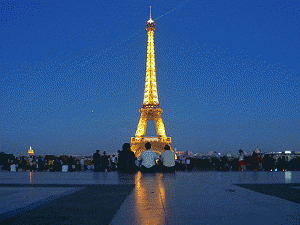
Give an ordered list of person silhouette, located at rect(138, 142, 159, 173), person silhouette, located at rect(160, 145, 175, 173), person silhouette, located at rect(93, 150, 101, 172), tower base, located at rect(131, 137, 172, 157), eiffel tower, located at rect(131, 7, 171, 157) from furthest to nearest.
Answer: eiffel tower, located at rect(131, 7, 171, 157) → tower base, located at rect(131, 137, 172, 157) → person silhouette, located at rect(93, 150, 101, 172) → person silhouette, located at rect(160, 145, 175, 173) → person silhouette, located at rect(138, 142, 159, 173)

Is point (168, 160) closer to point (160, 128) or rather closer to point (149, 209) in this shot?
point (149, 209)

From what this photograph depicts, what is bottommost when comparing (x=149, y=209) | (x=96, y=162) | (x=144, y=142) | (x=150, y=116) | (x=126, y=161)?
(x=149, y=209)

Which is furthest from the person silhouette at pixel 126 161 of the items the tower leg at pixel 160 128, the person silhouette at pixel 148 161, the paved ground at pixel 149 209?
the tower leg at pixel 160 128

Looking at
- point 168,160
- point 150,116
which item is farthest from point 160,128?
point 168,160

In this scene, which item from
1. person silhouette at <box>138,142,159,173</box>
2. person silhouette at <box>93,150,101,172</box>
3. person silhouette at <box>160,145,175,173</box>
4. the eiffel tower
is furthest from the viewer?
the eiffel tower

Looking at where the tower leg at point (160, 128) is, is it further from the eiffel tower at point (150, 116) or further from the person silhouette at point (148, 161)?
the person silhouette at point (148, 161)

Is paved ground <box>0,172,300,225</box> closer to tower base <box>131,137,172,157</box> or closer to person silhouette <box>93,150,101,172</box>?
person silhouette <box>93,150,101,172</box>

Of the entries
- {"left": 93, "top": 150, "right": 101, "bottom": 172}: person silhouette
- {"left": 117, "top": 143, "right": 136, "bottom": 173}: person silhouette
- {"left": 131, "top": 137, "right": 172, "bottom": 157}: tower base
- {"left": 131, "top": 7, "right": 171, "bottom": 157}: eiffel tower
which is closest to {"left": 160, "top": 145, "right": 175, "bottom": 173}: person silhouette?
{"left": 117, "top": 143, "right": 136, "bottom": 173}: person silhouette

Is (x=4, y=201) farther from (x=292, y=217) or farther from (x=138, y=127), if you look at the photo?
(x=138, y=127)
